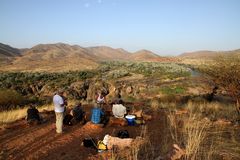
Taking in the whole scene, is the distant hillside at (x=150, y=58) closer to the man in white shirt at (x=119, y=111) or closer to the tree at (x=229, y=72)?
the tree at (x=229, y=72)

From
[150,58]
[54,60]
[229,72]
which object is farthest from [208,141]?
[150,58]

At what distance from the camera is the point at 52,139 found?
770cm

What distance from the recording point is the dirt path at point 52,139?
6398 millimetres

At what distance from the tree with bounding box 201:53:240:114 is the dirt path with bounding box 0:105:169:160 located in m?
3.55

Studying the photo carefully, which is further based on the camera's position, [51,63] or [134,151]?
[51,63]

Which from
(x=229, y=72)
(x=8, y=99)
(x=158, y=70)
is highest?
(x=229, y=72)

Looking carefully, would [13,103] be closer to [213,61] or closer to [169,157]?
[213,61]

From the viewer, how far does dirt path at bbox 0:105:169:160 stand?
6.40 metres

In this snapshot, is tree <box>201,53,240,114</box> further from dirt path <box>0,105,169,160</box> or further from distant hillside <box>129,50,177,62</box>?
distant hillside <box>129,50,177,62</box>

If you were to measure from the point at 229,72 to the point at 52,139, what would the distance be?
26.3ft

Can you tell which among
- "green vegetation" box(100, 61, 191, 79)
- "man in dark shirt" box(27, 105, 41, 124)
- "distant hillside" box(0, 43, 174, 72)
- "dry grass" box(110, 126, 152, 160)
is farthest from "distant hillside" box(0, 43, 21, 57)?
"dry grass" box(110, 126, 152, 160)

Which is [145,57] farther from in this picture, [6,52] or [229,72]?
[229,72]

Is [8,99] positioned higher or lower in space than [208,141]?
lower

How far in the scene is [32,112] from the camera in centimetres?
958
